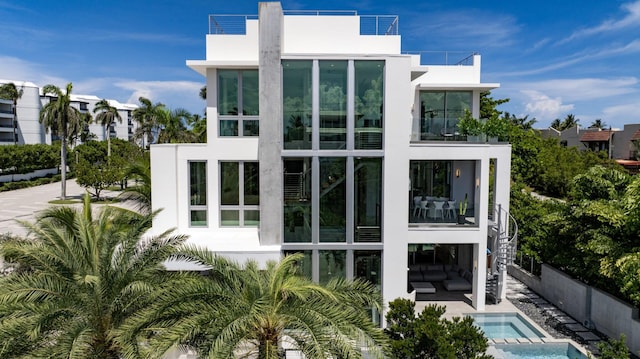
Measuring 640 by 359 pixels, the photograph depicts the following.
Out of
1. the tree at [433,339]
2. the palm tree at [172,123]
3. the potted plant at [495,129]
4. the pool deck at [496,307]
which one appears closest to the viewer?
the tree at [433,339]

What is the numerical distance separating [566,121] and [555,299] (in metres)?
99.6

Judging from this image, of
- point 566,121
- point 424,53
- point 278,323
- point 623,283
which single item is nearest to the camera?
point 278,323

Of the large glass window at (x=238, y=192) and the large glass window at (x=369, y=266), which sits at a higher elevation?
the large glass window at (x=238, y=192)

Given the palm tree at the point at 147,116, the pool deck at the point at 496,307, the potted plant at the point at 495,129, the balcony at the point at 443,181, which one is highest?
the palm tree at the point at 147,116

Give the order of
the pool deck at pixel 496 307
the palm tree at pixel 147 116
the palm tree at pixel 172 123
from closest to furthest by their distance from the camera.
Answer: the pool deck at pixel 496 307, the palm tree at pixel 172 123, the palm tree at pixel 147 116

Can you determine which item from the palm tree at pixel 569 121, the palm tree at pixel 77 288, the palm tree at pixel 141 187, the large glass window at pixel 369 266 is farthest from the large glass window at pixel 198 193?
the palm tree at pixel 569 121

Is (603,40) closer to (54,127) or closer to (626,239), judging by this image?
(626,239)

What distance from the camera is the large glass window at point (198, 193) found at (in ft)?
53.5

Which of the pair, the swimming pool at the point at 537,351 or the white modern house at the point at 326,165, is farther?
the white modern house at the point at 326,165

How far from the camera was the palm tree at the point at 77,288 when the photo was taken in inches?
335

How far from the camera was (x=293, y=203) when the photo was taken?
559 inches

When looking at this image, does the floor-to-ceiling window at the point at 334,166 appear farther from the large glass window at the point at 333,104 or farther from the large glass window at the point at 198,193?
the large glass window at the point at 198,193

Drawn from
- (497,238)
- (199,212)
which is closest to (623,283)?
(497,238)

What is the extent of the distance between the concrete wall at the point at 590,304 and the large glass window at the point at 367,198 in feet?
26.1
